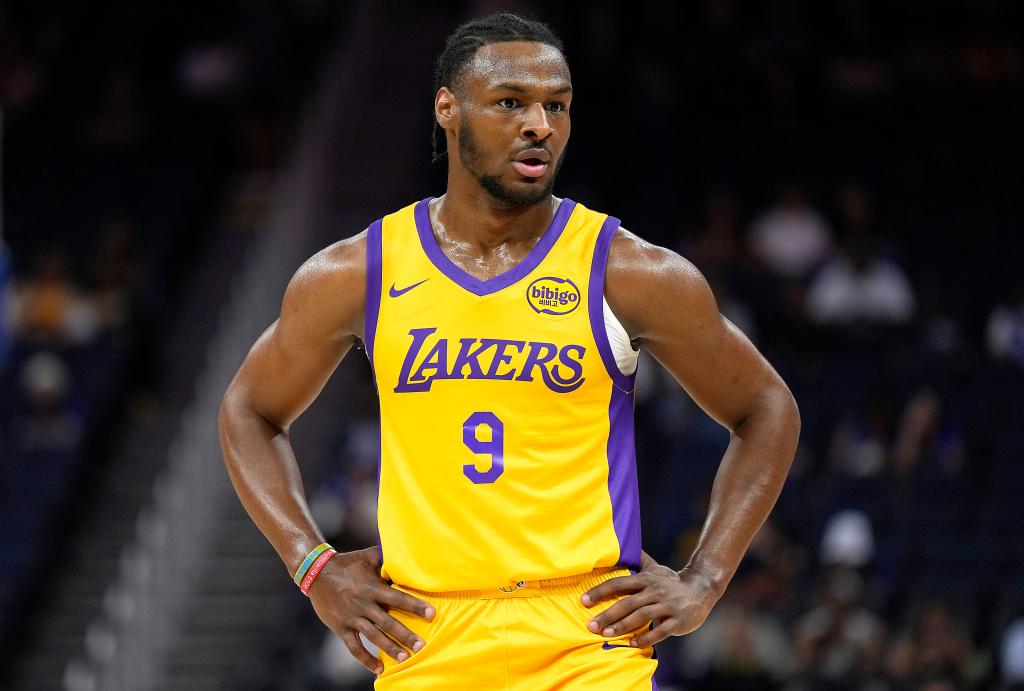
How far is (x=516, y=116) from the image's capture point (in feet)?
14.1

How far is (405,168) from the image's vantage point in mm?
18078

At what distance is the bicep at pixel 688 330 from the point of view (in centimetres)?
434

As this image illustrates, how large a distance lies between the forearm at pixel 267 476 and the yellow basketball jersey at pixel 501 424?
30 cm

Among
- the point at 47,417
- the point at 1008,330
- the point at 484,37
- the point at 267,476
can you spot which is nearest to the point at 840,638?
the point at 1008,330

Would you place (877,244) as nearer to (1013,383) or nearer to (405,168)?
(1013,383)

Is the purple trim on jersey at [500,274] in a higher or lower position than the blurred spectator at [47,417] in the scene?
higher

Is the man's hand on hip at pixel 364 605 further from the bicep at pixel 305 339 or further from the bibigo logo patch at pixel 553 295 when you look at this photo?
the bibigo logo patch at pixel 553 295

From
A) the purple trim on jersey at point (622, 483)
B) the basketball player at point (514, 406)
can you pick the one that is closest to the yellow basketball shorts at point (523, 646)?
the basketball player at point (514, 406)

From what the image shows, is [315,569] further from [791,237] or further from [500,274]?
[791,237]

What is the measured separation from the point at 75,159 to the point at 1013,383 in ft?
32.3

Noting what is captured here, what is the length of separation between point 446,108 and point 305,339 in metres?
0.76

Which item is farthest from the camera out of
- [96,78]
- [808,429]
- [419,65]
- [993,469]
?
[419,65]

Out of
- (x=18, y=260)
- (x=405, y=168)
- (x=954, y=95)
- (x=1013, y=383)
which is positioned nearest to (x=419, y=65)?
(x=405, y=168)

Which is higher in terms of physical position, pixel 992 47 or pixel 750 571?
pixel 992 47
